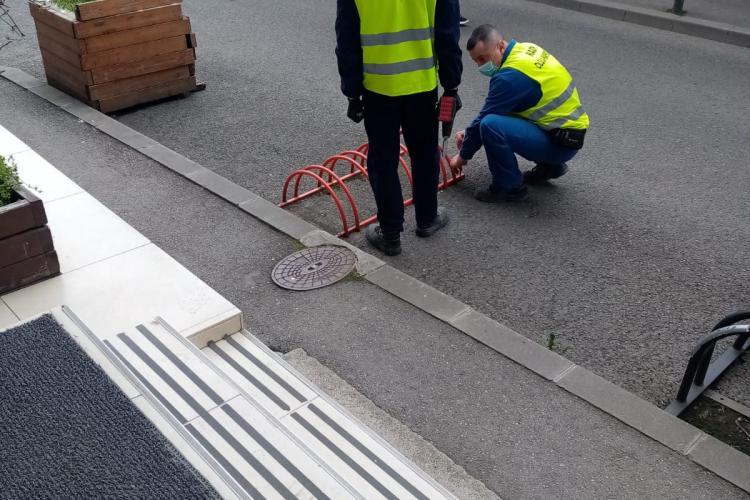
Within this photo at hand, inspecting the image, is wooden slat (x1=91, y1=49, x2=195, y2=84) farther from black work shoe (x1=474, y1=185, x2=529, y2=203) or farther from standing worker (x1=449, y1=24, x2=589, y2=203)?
black work shoe (x1=474, y1=185, x2=529, y2=203)

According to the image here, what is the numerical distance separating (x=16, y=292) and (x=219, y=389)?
5.38 feet

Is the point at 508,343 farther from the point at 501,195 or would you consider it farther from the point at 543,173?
the point at 543,173

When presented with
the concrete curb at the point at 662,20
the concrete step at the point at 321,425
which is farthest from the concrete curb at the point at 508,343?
the concrete curb at the point at 662,20

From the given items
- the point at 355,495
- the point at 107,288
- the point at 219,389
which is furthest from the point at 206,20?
the point at 355,495

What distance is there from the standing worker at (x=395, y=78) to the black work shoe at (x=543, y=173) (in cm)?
135

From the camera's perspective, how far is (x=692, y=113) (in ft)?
26.3

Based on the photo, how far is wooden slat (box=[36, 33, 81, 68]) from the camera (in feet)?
25.4

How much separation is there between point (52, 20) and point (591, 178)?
5738 millimetres

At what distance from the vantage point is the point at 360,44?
493 cm

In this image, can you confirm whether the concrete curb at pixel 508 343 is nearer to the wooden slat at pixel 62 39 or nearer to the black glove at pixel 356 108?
the black glove at pixel 356 108

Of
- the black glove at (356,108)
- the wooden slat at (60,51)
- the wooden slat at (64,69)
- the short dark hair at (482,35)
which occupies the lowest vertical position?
the wooden slat at (64,69)

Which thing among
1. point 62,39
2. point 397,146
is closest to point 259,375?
point 397,146

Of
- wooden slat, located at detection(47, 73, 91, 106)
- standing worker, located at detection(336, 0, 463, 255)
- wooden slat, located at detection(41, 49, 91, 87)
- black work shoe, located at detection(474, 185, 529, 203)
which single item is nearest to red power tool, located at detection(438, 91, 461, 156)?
standing worker, located at detection(336, 0, 463, 255)

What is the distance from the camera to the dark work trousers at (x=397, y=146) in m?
5.11
